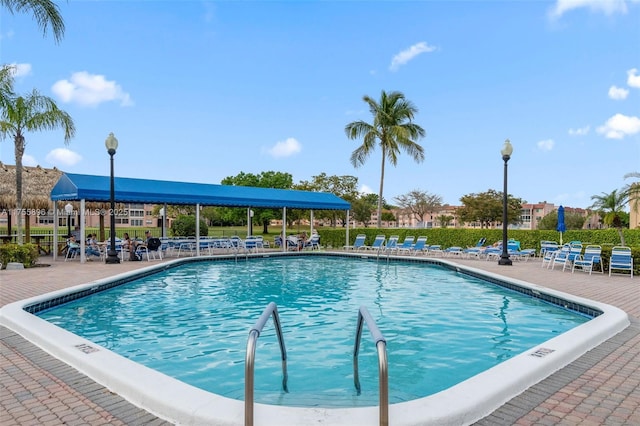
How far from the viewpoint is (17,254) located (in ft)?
44.1

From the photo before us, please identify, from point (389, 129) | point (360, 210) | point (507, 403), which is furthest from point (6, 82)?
point (360, 210)

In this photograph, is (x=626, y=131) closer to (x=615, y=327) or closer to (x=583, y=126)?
(x=583, y=126)

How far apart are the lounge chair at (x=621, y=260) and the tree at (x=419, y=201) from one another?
58.3 meters

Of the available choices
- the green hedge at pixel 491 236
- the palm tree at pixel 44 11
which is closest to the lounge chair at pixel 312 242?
the green hedge at pixel 491 236

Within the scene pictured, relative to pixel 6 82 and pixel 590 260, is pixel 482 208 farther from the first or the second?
pixel 6 82

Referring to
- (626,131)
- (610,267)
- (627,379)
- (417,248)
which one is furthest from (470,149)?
(627,379)

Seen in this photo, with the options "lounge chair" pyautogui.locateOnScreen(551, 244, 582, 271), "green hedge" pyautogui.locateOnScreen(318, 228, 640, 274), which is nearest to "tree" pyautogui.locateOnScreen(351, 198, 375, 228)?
"green hedge" pyautogui.locateOnScreen(318, 228, 640, 274)

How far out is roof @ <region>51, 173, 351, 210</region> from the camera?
15.8m

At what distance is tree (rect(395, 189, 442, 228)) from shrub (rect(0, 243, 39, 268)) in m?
61.3

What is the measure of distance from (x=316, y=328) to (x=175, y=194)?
12.5 metres

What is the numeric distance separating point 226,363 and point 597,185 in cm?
3543

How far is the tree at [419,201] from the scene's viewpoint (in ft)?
230

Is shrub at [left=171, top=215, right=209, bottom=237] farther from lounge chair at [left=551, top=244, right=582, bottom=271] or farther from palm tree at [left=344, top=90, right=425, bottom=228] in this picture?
lounge chair at [left=551, top=244, right=582, bottom=271]

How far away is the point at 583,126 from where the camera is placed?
18438 mm
